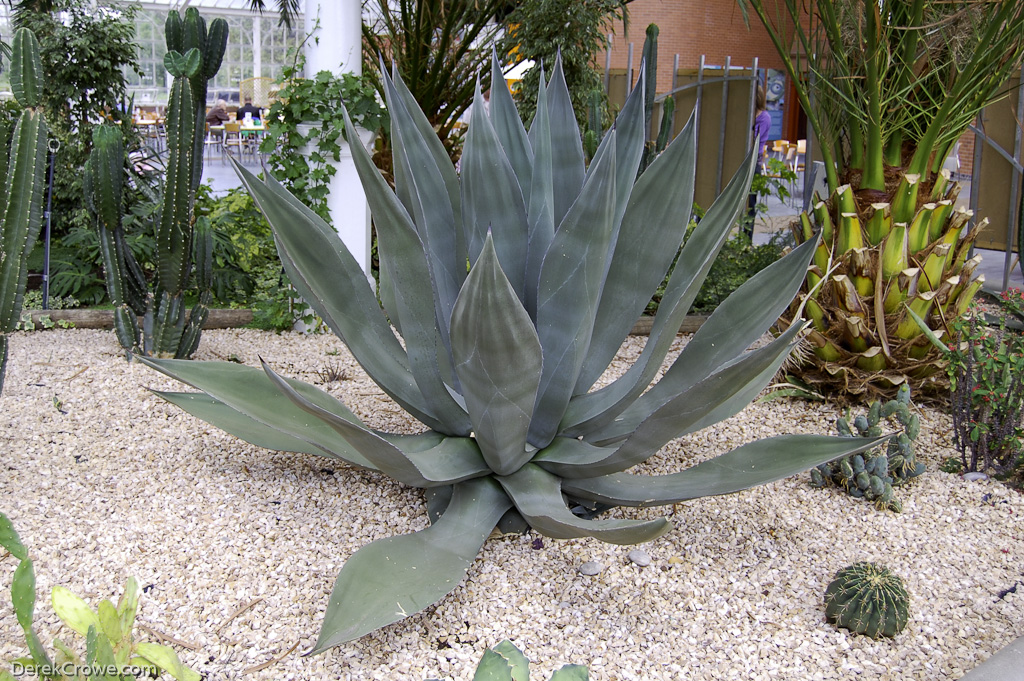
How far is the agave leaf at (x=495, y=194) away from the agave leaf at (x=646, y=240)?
23 cm

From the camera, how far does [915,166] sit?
2912 mm

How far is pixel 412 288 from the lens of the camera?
189 centimetres

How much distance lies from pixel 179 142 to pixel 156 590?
1956mm

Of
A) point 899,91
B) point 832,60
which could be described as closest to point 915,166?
point 899,91

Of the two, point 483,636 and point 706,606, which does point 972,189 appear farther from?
point 483,636

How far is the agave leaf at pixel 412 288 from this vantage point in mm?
1827

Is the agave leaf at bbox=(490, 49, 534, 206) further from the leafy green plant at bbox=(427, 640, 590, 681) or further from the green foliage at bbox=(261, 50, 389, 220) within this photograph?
the green foliage at bbox=(261, 50, 389, 220)

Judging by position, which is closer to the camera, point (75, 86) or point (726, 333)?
point (726, 333)

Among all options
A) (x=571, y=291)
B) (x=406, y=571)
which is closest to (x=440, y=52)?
(x=571, y=291)

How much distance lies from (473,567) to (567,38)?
553 cm

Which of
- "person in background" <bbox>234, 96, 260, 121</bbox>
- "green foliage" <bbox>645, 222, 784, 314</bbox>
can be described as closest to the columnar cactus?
"green foliage" <bbox>645, 222, 784, 314</bbox>

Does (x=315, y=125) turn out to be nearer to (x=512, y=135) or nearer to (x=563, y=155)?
(x=512, y=135)

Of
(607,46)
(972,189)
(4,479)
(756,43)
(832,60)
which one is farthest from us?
(756,43)

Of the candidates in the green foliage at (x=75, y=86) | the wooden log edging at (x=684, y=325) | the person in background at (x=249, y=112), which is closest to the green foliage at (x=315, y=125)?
the wooden log edging at (x=684, y=325)
